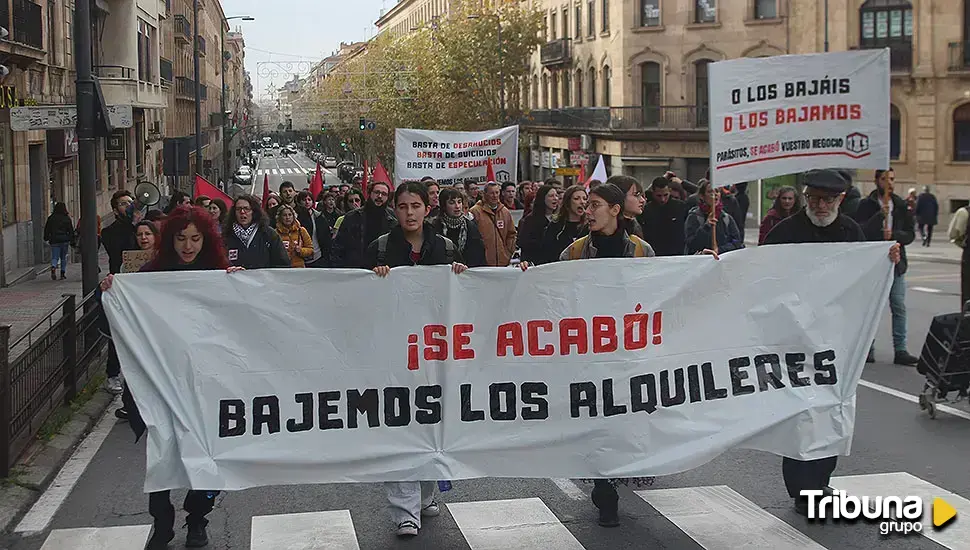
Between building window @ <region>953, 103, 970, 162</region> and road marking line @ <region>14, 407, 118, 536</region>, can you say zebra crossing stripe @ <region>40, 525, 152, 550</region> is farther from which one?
building window @ <region>953, 103, 970, 162</region>

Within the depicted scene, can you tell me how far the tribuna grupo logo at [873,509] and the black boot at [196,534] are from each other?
329 cm

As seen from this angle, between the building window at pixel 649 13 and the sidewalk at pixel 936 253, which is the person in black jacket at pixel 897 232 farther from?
the building window at pixel 649 13

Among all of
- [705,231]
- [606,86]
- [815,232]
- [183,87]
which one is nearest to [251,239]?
[815,232]

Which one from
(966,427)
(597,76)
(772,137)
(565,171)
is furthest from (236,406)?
(597,76)

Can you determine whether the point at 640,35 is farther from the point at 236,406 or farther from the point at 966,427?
the point at 236,406

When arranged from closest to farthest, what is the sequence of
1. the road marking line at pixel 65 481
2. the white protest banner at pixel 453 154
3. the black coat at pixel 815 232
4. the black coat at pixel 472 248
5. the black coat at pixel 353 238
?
the road marking line at pixel 65 481, the black coat at pixel 815 232, the black coat at pixel 472 248, the black coat at pixel 353 238, the white protest banner at pixel 453 154

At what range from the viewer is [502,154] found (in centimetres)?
2012

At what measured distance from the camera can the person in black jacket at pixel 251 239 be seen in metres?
9.39

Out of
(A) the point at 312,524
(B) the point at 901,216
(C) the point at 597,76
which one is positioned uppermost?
(C) the point at 597,76

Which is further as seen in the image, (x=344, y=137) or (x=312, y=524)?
(x=344, y=137)

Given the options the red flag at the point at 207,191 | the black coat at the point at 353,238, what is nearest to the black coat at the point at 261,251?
the black coat at the point at 353,238

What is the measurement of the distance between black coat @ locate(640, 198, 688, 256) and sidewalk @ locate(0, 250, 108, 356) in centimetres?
809

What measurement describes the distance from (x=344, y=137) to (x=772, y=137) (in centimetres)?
8811

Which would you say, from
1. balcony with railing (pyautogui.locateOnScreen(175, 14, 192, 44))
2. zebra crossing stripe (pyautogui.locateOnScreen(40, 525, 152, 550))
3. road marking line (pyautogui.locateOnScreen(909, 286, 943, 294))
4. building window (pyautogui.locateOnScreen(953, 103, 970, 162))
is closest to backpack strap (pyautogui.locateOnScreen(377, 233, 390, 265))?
zebra crossing stripe (pyautogui.locateOnScreen(40, 525, 152, 550))
